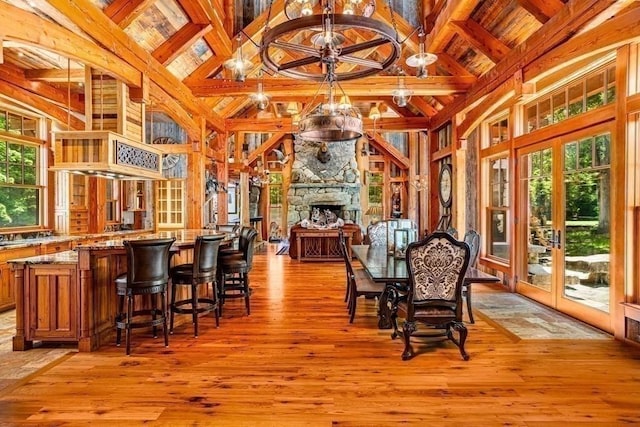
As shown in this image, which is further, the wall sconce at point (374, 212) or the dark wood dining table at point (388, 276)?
the wall sconce at point (374, 212)

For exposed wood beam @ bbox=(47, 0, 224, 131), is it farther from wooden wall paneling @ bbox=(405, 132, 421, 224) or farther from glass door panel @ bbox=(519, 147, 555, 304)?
wooden wall paneling @ bbox=(405, 132, 421, 224)

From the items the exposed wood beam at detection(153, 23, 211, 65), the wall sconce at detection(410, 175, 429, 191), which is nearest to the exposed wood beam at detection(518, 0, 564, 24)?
the exposed wood beam at detection(153, 23, 211, 65)

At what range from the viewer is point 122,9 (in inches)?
169

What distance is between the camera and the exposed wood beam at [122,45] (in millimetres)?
3533

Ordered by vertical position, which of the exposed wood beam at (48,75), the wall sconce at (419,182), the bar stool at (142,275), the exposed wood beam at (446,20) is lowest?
the bar stool at (142,275)

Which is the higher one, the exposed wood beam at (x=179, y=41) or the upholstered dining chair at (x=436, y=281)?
the exposed wood beam at (x=179, y=41)

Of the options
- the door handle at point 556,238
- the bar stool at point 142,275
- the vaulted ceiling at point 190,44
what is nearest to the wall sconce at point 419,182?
the vaulted ceiling at point 190,44

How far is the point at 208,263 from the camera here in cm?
404

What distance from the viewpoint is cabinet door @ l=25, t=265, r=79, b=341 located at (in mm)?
3441

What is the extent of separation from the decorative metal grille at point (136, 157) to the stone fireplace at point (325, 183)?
8.18 m

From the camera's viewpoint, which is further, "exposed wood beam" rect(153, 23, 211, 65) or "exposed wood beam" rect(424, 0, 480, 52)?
"exposed wood beam" rect(153, 23, 211, 65)

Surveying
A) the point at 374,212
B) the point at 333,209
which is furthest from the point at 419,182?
the point at 333,209

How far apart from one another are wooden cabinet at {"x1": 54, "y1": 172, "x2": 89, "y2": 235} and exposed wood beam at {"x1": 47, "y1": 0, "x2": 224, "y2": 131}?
7.78 feet

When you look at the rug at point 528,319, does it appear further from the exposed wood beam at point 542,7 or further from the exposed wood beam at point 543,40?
the exposed wood beam at point 542,7
